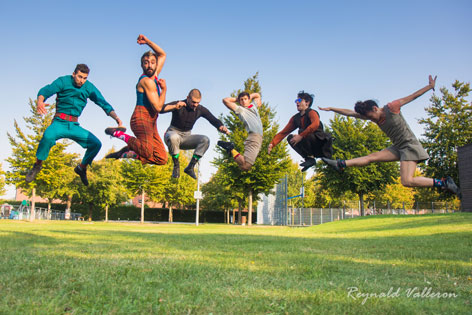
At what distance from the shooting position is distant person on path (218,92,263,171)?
607cm

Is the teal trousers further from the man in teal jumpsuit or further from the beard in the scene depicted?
the beard

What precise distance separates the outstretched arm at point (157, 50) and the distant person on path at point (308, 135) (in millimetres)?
2382

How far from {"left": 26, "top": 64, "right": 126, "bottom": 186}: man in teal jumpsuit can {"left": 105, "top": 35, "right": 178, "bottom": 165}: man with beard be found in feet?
1.80

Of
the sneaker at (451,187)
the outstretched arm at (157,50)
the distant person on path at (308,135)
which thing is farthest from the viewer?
the sneaker at (451,187)

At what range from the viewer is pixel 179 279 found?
5125mm

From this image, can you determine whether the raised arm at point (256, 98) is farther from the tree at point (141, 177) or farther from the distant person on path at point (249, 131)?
the tree at point (141, 177)

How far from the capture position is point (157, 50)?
5.48 m

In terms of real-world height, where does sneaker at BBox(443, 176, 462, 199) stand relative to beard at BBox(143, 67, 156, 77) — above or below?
below

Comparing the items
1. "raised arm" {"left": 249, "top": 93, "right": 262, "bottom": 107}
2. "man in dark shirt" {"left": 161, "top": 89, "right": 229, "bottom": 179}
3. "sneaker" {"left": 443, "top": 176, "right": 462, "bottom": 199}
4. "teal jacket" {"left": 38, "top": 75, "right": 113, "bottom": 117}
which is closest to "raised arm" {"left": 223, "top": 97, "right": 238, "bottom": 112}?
"man in dark shirt" {"left": 161, "top": 89, "right": 229, "bottom": 179}

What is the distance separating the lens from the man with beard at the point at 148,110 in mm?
5309

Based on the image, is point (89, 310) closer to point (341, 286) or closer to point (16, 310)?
point (16, 310)

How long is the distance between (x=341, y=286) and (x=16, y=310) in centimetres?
404

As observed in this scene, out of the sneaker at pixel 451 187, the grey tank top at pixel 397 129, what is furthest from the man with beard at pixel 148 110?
the sneaker at pixel 451 187

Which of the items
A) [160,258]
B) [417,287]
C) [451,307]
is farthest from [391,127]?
[160,258]
